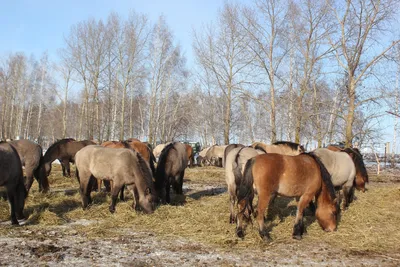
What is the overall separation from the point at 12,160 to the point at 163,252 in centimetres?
381

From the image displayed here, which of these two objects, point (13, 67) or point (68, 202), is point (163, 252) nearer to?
point (68, 202)

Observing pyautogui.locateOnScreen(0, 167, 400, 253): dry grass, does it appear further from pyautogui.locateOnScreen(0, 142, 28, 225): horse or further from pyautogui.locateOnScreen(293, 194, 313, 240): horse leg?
pyautogui.locateOnScreen(0, 142, 28, 225): horse

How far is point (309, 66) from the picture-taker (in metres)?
19.3

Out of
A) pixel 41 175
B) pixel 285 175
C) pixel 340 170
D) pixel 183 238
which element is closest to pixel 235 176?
pixel 285 175

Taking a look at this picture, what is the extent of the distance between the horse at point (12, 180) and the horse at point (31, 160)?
2.85 m

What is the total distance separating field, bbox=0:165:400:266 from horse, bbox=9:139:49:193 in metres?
1.31

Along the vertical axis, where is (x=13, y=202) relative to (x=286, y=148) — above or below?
below

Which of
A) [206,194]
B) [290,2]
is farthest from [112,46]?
[206,194]

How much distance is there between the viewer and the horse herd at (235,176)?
577 centimetres

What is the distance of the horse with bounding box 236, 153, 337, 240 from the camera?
566cm

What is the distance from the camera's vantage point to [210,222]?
6.70 m

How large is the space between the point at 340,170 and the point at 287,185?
3.28m

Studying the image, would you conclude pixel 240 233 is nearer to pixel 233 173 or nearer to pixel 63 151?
pixel 233 173

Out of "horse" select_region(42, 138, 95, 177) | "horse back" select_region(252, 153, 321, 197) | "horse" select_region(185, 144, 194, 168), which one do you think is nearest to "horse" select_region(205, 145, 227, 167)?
"horse" select_region(185, 144, 194, 168)
